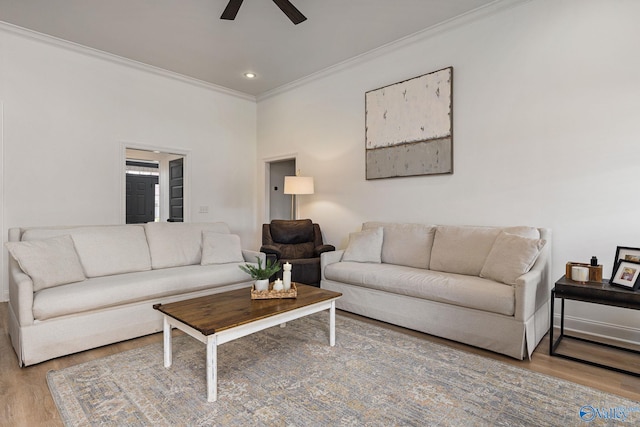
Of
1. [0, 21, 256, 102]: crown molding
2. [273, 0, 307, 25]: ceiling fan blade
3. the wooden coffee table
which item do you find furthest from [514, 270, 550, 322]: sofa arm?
[0, 21, 256, 102]: crown molding

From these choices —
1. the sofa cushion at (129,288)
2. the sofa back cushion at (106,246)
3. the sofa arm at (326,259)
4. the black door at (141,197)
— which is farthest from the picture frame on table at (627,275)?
the black door at (141,197)

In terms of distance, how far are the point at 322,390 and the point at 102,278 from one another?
2136 millimetres

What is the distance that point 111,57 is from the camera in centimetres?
439

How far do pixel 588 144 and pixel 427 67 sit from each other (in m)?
1.79

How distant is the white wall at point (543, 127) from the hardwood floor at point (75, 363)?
2.50ft

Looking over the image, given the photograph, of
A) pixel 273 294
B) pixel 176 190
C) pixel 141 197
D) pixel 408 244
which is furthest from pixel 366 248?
pixel 141 197

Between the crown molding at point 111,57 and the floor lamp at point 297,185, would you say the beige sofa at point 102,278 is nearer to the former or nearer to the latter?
the floor lamp at point 297,185

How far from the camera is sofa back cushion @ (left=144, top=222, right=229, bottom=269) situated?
11.1ft

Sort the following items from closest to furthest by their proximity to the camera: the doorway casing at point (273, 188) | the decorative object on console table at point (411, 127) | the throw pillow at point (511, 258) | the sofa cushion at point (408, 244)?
the throw pillow at point (511, 258) < the sofa cushion at point (408, 244) < the decorative object on console table at point (411, 127) < the doorway casing at point (273, 188)

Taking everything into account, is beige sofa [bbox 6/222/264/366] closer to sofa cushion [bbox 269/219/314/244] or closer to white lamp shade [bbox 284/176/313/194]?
sofa cushion [bbox 269/219/314/244]

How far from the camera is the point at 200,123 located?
5.34 metres

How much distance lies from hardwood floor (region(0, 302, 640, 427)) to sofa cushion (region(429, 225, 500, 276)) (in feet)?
2.39

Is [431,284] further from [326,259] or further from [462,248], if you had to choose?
[326,259]

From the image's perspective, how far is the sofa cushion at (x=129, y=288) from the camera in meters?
2.34
